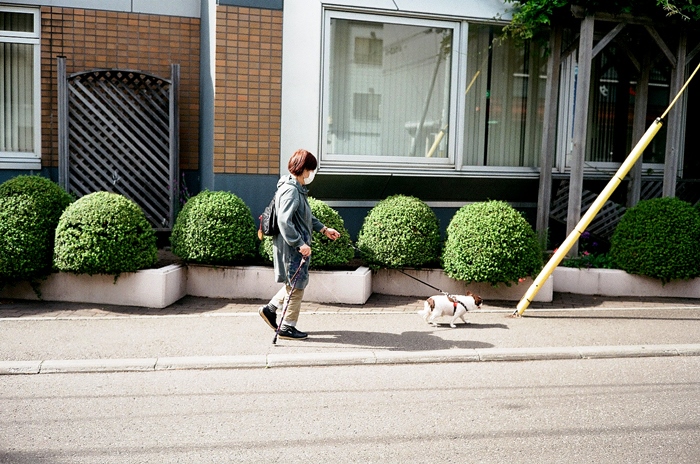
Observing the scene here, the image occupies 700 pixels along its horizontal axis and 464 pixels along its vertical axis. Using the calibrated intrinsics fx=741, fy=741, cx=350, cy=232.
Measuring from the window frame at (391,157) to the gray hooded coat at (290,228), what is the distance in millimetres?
3650

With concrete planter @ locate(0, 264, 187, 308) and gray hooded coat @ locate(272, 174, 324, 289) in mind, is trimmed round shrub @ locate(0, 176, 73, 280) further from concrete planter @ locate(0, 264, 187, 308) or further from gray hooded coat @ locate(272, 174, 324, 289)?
gray hooded coat @ locate(272, 174, 324, 289)

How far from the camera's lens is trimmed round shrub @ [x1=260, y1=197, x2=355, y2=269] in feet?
29.5

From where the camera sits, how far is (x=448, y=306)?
7.86m

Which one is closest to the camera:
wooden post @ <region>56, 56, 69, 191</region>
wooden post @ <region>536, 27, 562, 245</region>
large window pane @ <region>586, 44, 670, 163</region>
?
wooden post @ <region>56, 56, 69, 191</region>

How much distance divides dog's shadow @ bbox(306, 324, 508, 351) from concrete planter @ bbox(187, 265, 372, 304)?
1370mm

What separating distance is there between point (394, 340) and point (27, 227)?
14.6ft

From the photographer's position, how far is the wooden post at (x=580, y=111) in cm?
994

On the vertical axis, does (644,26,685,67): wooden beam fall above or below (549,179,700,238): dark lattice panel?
above

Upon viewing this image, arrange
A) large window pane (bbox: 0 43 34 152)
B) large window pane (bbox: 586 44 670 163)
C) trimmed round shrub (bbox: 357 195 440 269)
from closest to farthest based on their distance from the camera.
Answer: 1. trimmed round shrub (bbox: 357 195 440 269)
2. large window pane (bbox: 0 43 34 152)
3. large window pane (bbox: 586 44 670 163)

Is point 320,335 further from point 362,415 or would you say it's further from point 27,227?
point 27,227

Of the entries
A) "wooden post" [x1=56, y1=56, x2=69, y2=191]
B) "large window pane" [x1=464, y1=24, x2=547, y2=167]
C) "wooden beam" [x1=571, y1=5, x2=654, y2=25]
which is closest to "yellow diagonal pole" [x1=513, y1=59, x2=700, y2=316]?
"wooden beam" [x1=571, y1=5, x2=654, y2=25]

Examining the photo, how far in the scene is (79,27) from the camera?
1107 centimetres

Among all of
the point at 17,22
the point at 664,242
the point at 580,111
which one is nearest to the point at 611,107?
the point at 580,111

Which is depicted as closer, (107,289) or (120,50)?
(107,289)
